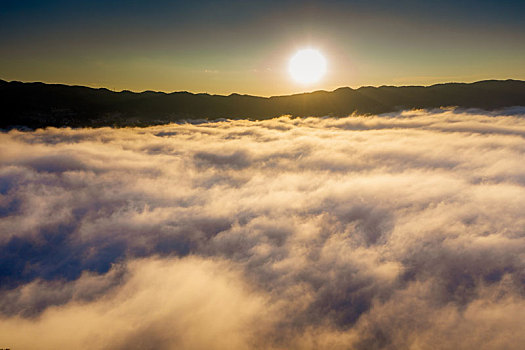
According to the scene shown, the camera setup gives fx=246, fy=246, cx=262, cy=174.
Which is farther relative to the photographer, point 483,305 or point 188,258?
point 188,258

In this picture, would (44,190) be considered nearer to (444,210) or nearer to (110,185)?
(110,185)

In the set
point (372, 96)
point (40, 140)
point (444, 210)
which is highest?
point (372, 96)

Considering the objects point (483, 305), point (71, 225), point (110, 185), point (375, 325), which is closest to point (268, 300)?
point (375, 325)

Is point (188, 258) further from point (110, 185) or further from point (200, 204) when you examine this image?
point (110, 185)

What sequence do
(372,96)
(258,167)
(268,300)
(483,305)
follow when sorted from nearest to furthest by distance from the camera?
(483,305) < (268,300) < (258,167) < (372,96)

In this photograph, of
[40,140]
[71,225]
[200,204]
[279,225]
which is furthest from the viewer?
[40,140]

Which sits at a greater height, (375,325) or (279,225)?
(279,225)
